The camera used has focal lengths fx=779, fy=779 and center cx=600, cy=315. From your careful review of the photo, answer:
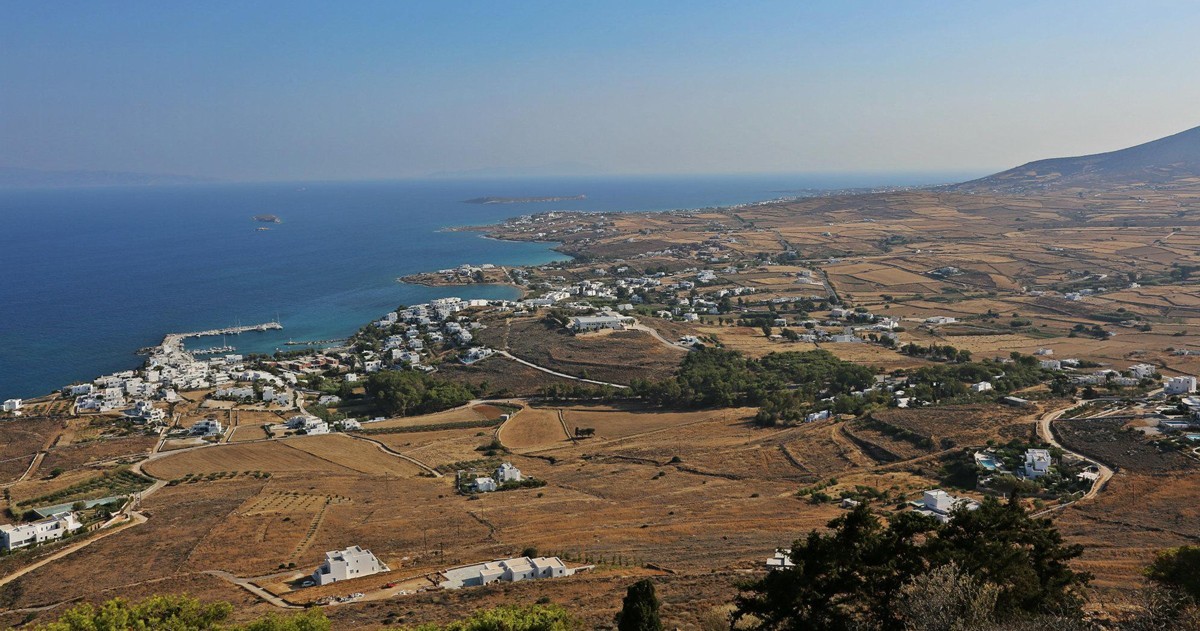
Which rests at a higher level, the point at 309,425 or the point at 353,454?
the point at 309,425

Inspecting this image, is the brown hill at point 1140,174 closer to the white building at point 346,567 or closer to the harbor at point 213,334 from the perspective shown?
the harbor at point 213,334

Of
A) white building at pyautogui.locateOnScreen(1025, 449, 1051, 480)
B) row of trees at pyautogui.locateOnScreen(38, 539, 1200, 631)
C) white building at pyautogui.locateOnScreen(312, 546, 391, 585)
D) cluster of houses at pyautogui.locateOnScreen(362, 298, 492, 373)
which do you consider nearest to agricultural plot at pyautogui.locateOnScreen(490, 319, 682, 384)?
cluster of houses at pyautogui.locateOnScreen(362, 298, 492, 373)

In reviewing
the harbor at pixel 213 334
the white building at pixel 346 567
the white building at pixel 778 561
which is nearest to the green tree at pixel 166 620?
the white building at pixel 346 567

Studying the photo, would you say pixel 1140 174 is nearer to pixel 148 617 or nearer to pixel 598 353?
pixel 598 353

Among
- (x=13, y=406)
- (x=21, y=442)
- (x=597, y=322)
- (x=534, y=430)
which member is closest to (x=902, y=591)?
(x=534, y=430)

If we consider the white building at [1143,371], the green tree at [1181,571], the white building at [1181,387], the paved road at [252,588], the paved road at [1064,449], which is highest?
the green tree at [1181,571]

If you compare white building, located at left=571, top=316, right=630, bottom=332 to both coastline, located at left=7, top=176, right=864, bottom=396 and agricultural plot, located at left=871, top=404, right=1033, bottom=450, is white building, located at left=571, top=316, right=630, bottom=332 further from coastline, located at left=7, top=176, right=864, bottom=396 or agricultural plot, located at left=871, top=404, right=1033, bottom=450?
agricultural plot, located at left=871, top=404, right=1033, bottom=450

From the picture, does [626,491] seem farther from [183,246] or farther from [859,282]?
[183,246]
